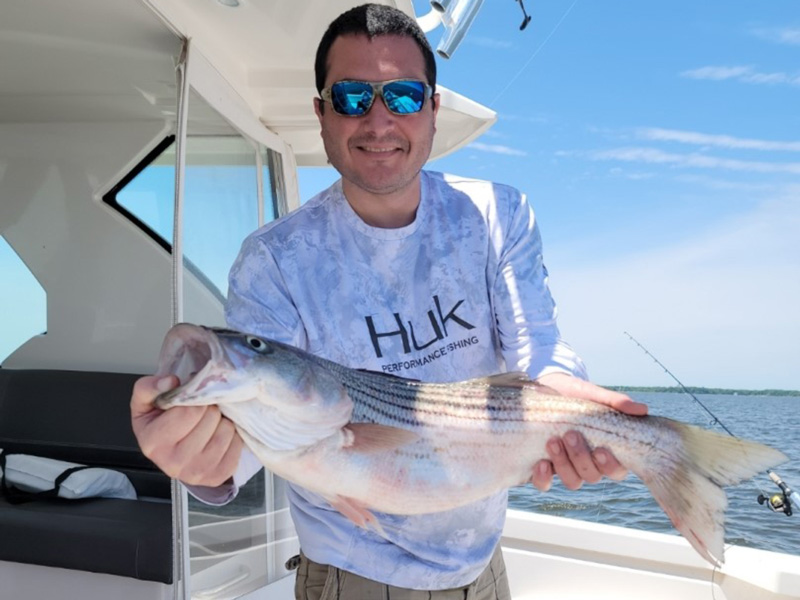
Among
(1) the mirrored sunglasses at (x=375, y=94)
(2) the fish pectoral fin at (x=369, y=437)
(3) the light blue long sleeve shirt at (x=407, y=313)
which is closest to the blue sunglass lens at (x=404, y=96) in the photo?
(1) the mirrored sunglasses at (x=375, y=94)

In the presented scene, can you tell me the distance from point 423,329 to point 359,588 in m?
0.85

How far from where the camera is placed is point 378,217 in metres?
2.45

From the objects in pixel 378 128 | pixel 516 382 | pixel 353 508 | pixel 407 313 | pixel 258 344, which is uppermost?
pixel 378 128

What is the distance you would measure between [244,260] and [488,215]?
0.87 m

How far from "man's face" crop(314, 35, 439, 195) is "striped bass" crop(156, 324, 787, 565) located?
73 centimetres

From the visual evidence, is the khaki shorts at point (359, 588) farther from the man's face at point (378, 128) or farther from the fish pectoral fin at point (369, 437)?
the man's face at point (378, 128)

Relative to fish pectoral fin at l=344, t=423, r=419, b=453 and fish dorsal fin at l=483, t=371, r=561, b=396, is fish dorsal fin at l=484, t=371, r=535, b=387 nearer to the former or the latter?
fish dorsal fin at l=483, t=371, r=561, b=396

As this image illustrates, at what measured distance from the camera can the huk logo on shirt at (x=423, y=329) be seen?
2293 mm

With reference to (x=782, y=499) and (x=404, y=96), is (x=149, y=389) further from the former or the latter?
(x=782, y=499)

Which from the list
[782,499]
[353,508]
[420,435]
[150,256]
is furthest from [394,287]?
[150,256]

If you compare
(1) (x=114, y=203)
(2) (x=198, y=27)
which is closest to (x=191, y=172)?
(2) (x=198, y=27)

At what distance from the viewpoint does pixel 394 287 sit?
2359 mm

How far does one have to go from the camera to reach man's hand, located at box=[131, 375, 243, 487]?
1609 millimetres

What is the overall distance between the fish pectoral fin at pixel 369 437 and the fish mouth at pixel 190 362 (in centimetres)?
41
